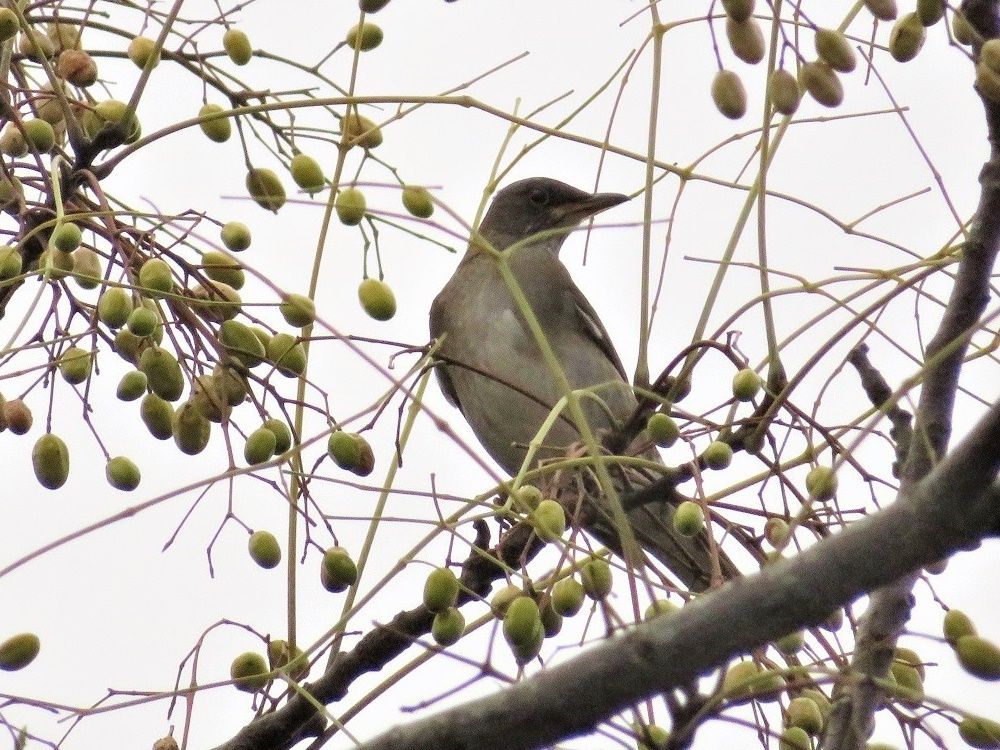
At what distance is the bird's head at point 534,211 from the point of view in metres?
7.87

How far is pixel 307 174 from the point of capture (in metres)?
3.45

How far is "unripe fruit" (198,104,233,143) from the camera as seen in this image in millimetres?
3721

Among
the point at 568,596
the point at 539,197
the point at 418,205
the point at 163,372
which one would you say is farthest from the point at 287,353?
the point at 539,197

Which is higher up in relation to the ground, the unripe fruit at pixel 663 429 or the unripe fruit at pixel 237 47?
the unripe fruit at pixel 237 47

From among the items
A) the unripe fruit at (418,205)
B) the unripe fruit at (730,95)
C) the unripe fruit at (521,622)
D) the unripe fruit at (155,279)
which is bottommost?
the unripe fruit at (521,622)

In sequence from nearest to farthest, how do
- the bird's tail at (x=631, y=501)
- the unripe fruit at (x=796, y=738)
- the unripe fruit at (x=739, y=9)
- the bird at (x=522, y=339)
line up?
1. the unripe fruit at (x=739, y=9)
2. the unripe fruit at (x=796, y=738)
3. the bird's tail at (x=631, y=501)
4. the bird at (x=522, y=339)

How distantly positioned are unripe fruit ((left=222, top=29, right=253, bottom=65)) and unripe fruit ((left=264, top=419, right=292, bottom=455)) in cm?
104

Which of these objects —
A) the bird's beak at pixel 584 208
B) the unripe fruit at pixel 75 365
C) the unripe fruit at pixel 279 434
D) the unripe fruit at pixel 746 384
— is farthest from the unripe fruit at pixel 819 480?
the bird's beak at pixel 584 208

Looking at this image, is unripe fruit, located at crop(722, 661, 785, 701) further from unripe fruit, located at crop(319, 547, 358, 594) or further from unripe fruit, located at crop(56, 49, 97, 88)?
unripe fruit, located at crop(56, 49, 97, 88)

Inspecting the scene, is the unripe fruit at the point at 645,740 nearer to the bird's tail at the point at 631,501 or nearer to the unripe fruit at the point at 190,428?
the bird's tail at the point at 631,501

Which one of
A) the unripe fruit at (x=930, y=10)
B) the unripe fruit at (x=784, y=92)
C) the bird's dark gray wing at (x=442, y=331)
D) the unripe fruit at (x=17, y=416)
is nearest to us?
the unripe fruit at (x=930, y=10)

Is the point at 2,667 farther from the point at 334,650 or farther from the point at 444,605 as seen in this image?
the point at 444,605

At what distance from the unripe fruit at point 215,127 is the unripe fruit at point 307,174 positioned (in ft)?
1.14

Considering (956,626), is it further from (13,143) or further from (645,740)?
(13,143)
